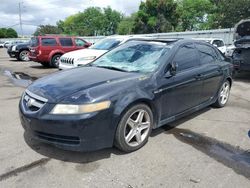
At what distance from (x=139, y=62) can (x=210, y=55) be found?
6.25 ft

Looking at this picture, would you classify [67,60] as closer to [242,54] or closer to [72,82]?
[242,54]

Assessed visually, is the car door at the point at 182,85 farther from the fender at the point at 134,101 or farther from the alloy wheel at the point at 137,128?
the alloy wheel at the point at 137,128

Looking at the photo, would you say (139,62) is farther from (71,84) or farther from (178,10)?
(178,10)

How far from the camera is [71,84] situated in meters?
3.63

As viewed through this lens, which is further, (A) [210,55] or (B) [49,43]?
(B) [49,43]

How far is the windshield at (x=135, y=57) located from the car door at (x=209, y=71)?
3.36 ft

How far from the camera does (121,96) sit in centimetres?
343

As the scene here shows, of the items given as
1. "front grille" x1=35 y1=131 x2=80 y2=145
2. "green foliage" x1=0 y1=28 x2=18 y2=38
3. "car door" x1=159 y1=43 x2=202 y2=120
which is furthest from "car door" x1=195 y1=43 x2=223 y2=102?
"green foliage" x1=0 y1=28 x2=18 y2=38

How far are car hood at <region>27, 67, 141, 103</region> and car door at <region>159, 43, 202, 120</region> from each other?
0.59m

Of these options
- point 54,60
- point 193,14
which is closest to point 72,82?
point 54,60

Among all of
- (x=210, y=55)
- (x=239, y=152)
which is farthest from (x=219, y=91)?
(x=239, y=152)

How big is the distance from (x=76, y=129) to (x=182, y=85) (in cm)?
202

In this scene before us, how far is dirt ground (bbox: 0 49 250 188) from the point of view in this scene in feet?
10.0

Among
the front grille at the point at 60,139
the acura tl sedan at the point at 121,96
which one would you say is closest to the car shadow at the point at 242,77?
the acura tl sedan at the point at 121,96
